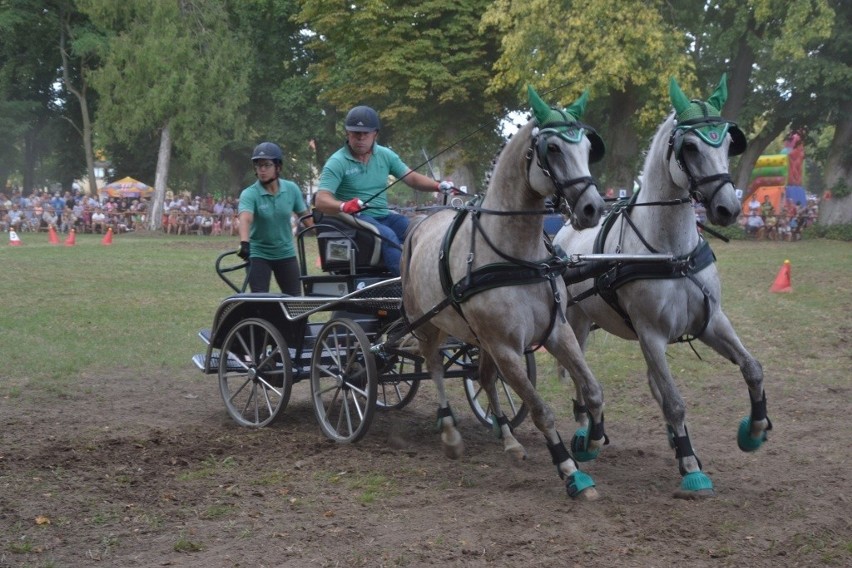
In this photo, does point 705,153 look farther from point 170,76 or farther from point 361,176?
point 170,76

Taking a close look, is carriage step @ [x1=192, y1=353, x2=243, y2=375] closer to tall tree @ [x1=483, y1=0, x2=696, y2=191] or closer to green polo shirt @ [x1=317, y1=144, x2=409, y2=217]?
green polo shirt @ [x1=317, y1=144, x2=409, y2=217]

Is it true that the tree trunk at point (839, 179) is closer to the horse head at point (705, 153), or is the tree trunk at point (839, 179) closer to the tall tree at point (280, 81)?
the tall tree at point (280, 81)

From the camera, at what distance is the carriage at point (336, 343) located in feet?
24.6

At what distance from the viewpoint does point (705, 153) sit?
5.79m

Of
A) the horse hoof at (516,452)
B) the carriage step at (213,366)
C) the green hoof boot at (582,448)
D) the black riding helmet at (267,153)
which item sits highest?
the black riding helmet at (267,153)

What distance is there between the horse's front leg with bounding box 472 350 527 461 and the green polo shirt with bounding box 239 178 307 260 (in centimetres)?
237

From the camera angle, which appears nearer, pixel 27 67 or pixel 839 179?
pixel 839 179

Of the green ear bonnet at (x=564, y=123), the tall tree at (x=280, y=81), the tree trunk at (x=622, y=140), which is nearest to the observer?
the green ear bonnet at (x=564, y=123)

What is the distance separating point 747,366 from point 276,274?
4.36 m

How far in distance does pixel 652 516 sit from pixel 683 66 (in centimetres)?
2540

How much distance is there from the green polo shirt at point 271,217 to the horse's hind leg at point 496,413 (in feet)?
7.79

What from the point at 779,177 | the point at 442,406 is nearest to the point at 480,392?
the point at 442,406

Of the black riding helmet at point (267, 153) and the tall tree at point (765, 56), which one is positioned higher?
the tall tree at point (765, 56)

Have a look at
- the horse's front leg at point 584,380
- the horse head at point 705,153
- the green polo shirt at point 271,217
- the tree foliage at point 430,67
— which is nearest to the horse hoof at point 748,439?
the horse's front leg at point 584,380
